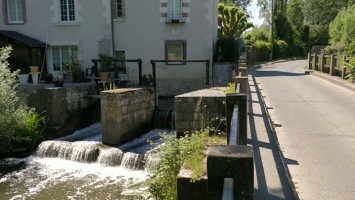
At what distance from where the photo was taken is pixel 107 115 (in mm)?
10398

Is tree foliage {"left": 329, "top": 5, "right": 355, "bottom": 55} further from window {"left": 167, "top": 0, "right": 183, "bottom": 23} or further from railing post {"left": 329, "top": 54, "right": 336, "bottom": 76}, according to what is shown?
window {"left": 167, "top": 0, "right": 183, "bottom": 23}

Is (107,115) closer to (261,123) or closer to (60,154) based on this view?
(60,154)

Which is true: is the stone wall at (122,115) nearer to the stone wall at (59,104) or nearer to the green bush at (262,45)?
the stone wall at (59,104)

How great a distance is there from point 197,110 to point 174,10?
1299 cm

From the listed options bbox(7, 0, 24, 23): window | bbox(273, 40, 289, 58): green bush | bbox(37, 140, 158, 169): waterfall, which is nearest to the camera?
bbox(37, 140, 158, 169): waterfall

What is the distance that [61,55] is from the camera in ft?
63.7

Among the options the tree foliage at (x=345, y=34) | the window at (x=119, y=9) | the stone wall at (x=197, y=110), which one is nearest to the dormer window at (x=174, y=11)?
the window at (x=119, y=9)

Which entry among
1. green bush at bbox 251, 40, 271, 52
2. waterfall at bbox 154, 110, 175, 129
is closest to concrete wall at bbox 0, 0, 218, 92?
waterfall at bbox 154, 110, 175, 129

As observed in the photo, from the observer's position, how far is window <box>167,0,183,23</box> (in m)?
18.4

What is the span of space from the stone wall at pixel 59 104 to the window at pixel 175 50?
248 inches

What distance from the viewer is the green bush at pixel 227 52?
759 inches

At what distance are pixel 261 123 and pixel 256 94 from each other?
504 centimetres

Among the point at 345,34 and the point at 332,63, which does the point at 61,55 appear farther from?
the point at 345,34

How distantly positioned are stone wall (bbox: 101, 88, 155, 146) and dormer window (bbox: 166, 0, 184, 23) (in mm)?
7616
